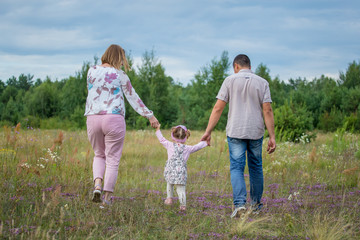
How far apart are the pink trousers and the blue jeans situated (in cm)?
150

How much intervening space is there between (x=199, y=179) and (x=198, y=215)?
2.59 m

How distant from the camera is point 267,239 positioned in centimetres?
359

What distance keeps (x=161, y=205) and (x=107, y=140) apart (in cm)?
128

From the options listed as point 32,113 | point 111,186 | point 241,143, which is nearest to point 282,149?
point 241,143

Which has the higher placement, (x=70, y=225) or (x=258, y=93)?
(x=258, y=93)

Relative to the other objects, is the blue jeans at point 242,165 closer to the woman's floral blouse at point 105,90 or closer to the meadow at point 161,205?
the meadow at point 161,205

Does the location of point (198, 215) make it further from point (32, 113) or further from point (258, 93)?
point (32, 113)

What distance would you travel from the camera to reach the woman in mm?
4441

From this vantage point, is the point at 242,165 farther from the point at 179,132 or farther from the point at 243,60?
the point at 243,60

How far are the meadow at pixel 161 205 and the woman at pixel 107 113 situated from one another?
476 mm

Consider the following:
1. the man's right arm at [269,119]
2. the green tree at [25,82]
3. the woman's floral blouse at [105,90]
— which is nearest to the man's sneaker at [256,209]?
the man's right arm at [269,119]

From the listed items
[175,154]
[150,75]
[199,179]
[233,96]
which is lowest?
[199,179]

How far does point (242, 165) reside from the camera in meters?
4.54

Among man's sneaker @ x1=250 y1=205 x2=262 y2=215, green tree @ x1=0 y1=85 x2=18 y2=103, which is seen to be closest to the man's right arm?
man's sneaker @ x1=250 y1=205 x2=262 y2=215
